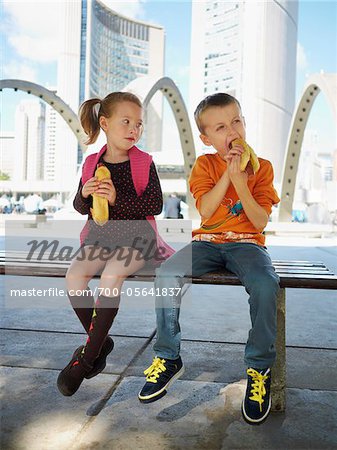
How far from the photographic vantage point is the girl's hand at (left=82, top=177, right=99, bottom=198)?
2.26 meters

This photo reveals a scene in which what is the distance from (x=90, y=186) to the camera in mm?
2260

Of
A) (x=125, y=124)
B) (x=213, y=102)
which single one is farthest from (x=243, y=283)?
(x=125, y=124)

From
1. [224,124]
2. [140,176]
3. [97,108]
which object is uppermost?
[97,108]

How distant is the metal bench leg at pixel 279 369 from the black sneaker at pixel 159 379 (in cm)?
42

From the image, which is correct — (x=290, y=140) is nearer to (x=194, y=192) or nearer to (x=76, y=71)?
(x=194, y=192)

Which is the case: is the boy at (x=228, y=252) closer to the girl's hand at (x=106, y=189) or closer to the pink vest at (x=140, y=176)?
the pink vest at (x=140, y=176)

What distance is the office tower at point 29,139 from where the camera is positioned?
136m

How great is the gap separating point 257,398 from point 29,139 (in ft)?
476

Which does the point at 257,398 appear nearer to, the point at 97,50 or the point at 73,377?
the point at 73,377

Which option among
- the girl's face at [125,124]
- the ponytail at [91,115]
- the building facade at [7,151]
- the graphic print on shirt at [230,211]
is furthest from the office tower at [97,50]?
the graphic print on shirt at [230,211]

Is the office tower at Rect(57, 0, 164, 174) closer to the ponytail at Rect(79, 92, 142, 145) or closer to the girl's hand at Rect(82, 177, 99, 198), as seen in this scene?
the ponytail at Rect(79, 92, 142, 145)

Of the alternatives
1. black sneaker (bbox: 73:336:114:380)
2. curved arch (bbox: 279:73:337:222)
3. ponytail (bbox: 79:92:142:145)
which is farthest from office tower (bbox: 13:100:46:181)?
black sneaker (bbox: 73:336:114:380)

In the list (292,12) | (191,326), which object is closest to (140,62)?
(292,12)

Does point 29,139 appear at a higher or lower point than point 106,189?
higher
